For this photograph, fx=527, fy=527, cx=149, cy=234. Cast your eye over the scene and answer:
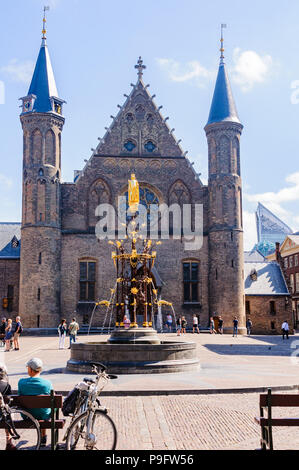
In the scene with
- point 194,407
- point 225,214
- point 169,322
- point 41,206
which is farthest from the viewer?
point 225,214

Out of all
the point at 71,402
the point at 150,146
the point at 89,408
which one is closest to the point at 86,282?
the point at 150,146

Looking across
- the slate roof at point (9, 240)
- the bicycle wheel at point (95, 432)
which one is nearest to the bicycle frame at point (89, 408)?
the bicycle wheel at point (95, 432)

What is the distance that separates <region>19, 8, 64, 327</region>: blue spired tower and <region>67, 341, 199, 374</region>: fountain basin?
914 inches

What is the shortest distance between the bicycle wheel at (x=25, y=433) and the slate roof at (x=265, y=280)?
38.1m

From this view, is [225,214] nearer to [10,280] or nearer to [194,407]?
[10,280]

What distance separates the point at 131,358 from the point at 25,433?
7.03 metres

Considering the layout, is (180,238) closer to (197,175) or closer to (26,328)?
(197,175)

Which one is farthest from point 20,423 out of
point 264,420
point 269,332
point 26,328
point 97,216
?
point 269,332

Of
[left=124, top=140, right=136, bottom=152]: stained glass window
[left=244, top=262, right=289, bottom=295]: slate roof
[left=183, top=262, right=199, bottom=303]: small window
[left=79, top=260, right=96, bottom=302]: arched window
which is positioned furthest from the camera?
[left=244, top=262, right=289, bottom=295]: slate roof

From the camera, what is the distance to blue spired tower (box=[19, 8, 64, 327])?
37.9 meters

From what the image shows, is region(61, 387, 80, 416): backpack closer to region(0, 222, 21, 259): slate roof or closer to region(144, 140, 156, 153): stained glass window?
region(144, 140, 156, 153): stained glass window

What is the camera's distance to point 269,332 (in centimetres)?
4369

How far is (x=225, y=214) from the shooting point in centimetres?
4062

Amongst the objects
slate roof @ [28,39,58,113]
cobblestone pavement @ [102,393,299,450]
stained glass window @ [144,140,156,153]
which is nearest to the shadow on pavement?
cobblestone pavement @ [102,393,299,450]
